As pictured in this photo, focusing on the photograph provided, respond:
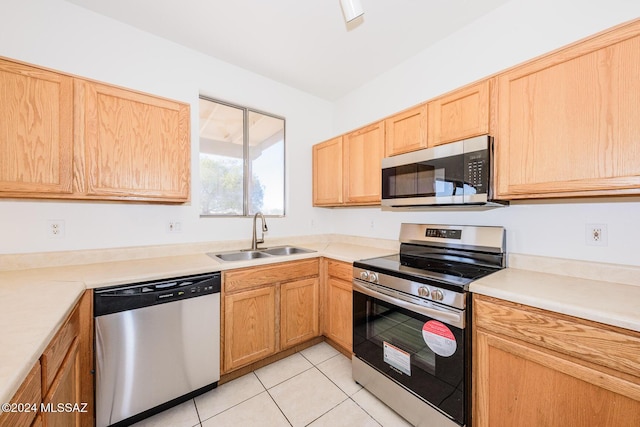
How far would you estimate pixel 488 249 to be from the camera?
1.74 m

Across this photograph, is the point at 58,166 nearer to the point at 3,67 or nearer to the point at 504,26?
the point at 3,67

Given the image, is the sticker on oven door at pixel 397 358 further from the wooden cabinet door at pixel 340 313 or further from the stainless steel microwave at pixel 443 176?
the stainless steel microwave at pixel 443 176

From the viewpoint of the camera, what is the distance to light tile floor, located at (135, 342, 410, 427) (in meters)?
1.58

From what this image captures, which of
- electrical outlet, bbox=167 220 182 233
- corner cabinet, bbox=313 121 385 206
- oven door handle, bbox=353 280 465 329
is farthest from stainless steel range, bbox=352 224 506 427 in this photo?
electrical outlet, bbox=167 220 182 233

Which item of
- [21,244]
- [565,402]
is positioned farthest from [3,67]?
[565,402]

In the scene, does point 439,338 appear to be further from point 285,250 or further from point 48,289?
point 48,289

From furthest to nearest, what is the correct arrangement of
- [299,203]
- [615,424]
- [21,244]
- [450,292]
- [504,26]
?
[299,203], [504,26], [21,244], [450,292], [615,424]

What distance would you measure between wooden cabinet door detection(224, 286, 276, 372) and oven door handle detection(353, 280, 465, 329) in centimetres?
84

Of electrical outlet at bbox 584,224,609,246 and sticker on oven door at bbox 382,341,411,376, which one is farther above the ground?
electrical outlet at bbox 584,224,609,246

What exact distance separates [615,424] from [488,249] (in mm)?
959

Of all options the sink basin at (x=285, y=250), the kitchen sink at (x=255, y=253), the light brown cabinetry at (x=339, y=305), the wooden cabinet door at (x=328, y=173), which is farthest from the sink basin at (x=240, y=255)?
the wooden cabinet door at (x=328, y=173)

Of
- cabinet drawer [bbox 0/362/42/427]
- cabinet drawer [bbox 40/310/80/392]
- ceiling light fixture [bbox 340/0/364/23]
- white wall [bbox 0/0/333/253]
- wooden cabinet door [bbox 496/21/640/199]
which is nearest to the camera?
cabinet drawer [bbox 0/362/42/427]

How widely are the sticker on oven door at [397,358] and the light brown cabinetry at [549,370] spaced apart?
0.37m

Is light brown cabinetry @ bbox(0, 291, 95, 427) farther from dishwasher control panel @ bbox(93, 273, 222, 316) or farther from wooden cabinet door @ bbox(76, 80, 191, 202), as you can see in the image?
wooden cabinet door @ bbox(76, 80, 191, 202)
